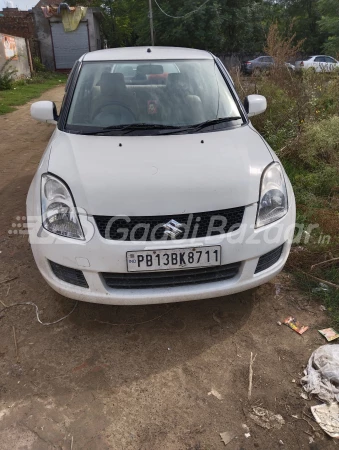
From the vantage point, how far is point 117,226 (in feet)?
7.10

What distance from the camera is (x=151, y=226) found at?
7.07 ft

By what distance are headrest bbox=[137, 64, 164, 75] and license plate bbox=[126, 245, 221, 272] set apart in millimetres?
1903

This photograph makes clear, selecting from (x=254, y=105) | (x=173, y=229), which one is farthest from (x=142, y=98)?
(x=173, y=229)

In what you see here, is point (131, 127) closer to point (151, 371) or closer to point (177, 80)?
point (177, 80)

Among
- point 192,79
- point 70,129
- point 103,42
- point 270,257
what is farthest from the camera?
point 103,42

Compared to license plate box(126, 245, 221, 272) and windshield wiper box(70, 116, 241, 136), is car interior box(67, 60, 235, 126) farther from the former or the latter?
license plate box(126, 245, 221, 272)

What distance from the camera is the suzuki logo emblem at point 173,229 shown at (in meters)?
2.13

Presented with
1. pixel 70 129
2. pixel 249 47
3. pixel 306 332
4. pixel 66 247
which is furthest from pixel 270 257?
pixel 249 47

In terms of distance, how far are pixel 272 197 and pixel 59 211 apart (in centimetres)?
130

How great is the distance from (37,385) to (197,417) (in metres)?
0.88

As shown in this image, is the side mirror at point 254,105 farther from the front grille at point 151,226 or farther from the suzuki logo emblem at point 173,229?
the suzuki logo emblem at point 173,229

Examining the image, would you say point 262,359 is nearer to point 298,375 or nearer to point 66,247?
point 298,375

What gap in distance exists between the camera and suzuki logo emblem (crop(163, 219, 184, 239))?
2.13 meters

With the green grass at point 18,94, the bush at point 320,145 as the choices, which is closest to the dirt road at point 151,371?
the bush at point 320,145
